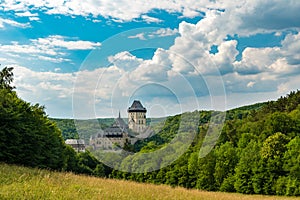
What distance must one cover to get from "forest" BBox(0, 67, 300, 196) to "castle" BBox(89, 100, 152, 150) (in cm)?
115

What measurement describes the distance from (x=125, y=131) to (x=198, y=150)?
35651mm

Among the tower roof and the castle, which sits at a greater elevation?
the tower roof

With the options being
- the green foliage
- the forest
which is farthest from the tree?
the green foliage

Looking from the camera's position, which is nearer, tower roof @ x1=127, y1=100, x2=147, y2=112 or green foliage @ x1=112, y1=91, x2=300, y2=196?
tower roof @ x1=127, y1=100, x2=147, y2=112

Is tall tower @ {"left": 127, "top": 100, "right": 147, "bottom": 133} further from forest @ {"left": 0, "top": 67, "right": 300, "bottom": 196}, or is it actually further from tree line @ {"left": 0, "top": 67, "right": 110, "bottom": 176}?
tree line @ {"left": 0, "top": 67, "right": 110, "bottom": 176}

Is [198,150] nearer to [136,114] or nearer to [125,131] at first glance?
[125,131]

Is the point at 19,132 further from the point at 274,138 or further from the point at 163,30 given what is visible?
the point at 274,138

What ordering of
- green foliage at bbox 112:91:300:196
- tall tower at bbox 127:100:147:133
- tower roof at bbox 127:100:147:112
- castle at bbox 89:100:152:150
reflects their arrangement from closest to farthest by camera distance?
tall tower at bbox 127:100:147:133, tower roof at bbox 127:100:147:112, castle at bbox 89:100:152:150, green foliage at bbox 112:91:300:196

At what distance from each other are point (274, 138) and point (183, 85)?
31318 millimetres

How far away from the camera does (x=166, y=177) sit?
6234 cm

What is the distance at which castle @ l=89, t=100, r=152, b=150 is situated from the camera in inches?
898


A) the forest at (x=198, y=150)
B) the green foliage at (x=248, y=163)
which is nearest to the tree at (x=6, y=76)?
the forest at (x=198, y=150)

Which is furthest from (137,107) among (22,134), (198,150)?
(198,150)

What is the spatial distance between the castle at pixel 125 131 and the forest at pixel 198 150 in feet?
3.77
